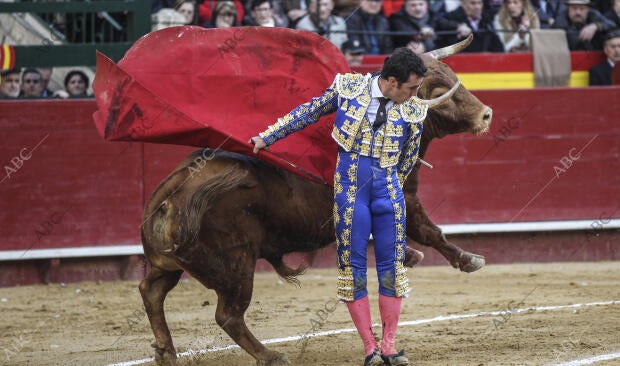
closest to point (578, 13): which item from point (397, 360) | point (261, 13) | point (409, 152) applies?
point (261, 13)

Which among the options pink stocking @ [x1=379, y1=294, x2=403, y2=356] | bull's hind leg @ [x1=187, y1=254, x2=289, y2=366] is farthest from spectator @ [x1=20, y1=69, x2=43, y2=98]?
pink stocking @ [x1=379, y1=294, x2=403, y2=356]

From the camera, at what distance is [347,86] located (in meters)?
4.57

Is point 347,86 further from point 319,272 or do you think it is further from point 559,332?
point 319,272

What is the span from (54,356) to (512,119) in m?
4.23

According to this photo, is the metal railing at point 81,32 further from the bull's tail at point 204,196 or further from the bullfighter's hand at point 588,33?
the bullfighter's hand at point 588,33

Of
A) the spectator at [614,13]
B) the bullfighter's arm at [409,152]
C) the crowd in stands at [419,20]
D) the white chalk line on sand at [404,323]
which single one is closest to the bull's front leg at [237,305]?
Result: the white chalk line on sand at [404,323]

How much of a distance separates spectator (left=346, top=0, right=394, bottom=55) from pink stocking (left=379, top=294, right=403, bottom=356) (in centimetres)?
438

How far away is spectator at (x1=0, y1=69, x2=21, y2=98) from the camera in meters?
7.70

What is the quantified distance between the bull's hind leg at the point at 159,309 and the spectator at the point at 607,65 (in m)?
4.78

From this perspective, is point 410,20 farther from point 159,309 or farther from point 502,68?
point 159,309

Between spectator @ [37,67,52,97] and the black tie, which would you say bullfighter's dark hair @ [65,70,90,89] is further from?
the black tie

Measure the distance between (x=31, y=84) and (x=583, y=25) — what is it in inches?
177

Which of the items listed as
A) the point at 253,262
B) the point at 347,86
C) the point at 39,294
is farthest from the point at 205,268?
the point at 39,294

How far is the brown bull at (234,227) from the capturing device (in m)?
4.66
